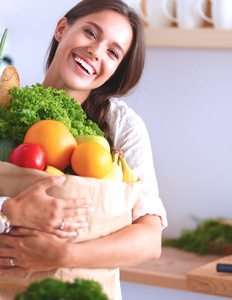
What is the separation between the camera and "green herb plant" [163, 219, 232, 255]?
7.69 ft

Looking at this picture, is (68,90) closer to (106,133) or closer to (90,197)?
(106,133)

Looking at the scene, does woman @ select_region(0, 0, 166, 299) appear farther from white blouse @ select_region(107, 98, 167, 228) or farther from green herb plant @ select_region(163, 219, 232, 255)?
green herb plant @ select_region(163, 219, 232, 255)

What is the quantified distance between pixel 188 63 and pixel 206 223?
865 millimetres

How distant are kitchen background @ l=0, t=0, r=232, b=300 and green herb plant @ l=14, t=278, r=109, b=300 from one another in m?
2.02

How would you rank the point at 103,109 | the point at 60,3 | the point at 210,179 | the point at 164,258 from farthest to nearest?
1. the point at 60,3
2. the point at 210,179
3. the point at 164,258
4. the point at 103,109

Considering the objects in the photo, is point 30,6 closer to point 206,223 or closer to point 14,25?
point 14,25

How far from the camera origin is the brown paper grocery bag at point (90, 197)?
2.97 feet

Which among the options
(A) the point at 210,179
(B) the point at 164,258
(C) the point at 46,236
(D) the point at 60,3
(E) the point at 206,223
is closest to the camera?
(C) the point at 46,236

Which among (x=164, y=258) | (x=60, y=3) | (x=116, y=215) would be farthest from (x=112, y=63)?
(x=60, y=3)

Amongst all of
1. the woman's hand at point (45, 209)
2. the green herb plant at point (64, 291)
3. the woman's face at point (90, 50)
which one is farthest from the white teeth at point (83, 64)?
the green herb plant at point (64, 291)

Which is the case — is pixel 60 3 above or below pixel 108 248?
above

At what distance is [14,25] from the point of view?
→ 3.03 m

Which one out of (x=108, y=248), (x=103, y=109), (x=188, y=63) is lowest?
(x=108, y=248)

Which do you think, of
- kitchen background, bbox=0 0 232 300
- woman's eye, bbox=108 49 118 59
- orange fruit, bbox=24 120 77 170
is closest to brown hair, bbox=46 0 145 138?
woman's eye, bbox=108 49 118 59
